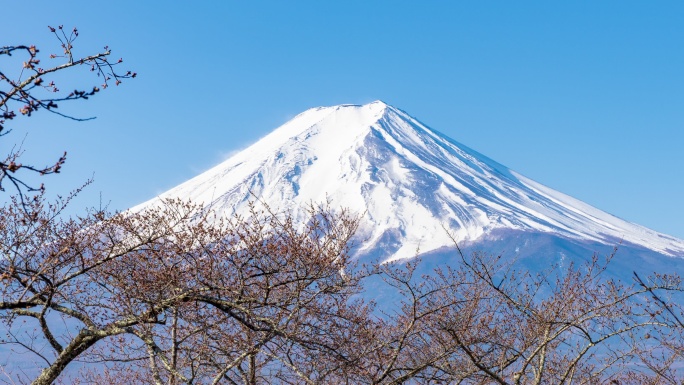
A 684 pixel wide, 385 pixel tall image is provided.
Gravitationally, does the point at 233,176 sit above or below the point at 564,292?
above

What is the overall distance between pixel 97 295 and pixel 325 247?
234cm

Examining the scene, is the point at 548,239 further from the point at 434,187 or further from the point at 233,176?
the point at 233,176

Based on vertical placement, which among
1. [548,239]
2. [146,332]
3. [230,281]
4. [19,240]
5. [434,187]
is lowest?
[146,332]

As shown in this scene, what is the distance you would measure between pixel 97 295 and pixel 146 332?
0.92 metres

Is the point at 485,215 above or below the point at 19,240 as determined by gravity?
above

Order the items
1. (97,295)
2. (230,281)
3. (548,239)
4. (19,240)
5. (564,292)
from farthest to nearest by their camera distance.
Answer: (548,239)
(564,292)
(230,281)
(97,295)
(19,240)

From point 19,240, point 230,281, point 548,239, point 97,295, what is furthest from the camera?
point 548,239

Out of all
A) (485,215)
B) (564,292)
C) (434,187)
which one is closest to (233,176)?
(434,187)

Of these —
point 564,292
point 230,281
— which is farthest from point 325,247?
point 564,292

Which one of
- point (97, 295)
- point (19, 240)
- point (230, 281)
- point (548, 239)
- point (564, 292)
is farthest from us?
point (548, 239)

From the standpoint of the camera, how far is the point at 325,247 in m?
8.19

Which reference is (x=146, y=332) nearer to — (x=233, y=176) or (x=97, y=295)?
(x=97, y=295)

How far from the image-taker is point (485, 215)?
7505 inches

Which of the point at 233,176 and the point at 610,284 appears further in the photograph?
the point at 233,176
